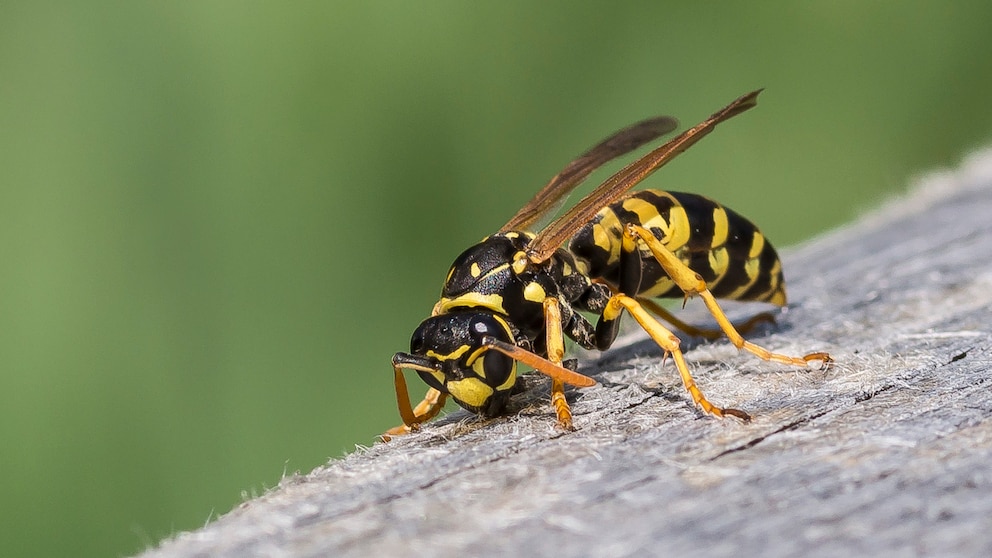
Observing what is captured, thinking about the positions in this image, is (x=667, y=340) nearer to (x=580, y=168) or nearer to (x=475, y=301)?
(x=475, y=301)

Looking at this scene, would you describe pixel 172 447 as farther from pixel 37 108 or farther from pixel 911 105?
pixel 911 105

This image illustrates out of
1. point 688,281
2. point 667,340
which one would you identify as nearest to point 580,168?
point 688,281

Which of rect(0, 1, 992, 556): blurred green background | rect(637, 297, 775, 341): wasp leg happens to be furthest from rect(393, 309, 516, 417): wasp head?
rect(0, 1, 992, 556): blurred green background

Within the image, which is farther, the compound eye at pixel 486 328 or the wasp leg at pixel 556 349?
the compound eye at pixel 486 328

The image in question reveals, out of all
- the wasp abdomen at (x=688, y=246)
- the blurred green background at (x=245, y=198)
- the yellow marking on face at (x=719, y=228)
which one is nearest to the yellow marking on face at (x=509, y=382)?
the wasp abdomen at (x=688, y=246)

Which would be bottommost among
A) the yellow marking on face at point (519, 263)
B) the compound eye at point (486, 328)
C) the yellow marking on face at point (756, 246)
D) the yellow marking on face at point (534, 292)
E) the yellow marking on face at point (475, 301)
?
the yellow marking on face at point (756, 246)

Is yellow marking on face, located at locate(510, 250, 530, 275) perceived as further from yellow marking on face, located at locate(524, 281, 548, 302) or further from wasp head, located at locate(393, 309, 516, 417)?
wasp head, located at locate(393, 309, 516, 417)

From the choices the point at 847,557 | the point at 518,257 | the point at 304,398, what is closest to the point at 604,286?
the point at 518,257

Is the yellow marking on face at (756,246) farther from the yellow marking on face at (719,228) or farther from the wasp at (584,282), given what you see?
the yellow marking on face at (719,228)
